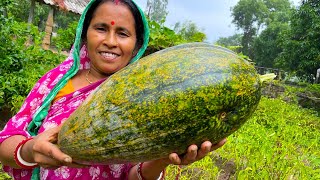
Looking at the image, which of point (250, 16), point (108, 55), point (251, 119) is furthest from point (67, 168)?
point (250, 16)

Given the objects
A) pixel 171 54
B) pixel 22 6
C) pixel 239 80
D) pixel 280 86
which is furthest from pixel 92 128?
pixel 22 6

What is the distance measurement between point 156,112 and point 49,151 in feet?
1.41

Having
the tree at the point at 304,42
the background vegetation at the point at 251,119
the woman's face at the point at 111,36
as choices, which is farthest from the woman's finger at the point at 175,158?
the tree at the point at 304,42

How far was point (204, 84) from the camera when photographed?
1.41 m

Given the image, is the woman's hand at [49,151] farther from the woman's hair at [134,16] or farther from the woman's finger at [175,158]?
the woman's hair at [134,16]

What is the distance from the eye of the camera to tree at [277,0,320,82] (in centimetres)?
1878

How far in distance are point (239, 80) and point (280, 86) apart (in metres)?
15.3

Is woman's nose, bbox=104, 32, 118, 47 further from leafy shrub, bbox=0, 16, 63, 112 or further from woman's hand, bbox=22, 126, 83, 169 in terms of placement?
leafy shrub, bbox=0, 16, 63, 112

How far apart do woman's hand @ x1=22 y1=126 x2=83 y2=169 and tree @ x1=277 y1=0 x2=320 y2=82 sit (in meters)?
17.5

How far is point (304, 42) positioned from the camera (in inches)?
757

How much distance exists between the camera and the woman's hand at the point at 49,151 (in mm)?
1385

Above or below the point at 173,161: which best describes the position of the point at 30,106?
above

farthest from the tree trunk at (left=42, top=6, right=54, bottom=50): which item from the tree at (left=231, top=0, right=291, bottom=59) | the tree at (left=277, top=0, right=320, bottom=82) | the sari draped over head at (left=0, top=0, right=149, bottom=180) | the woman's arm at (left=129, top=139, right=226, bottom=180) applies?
the tree at (left=231, top=0, right=291, bottom=59)

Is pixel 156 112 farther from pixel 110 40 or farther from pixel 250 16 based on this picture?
pixel 250 16
